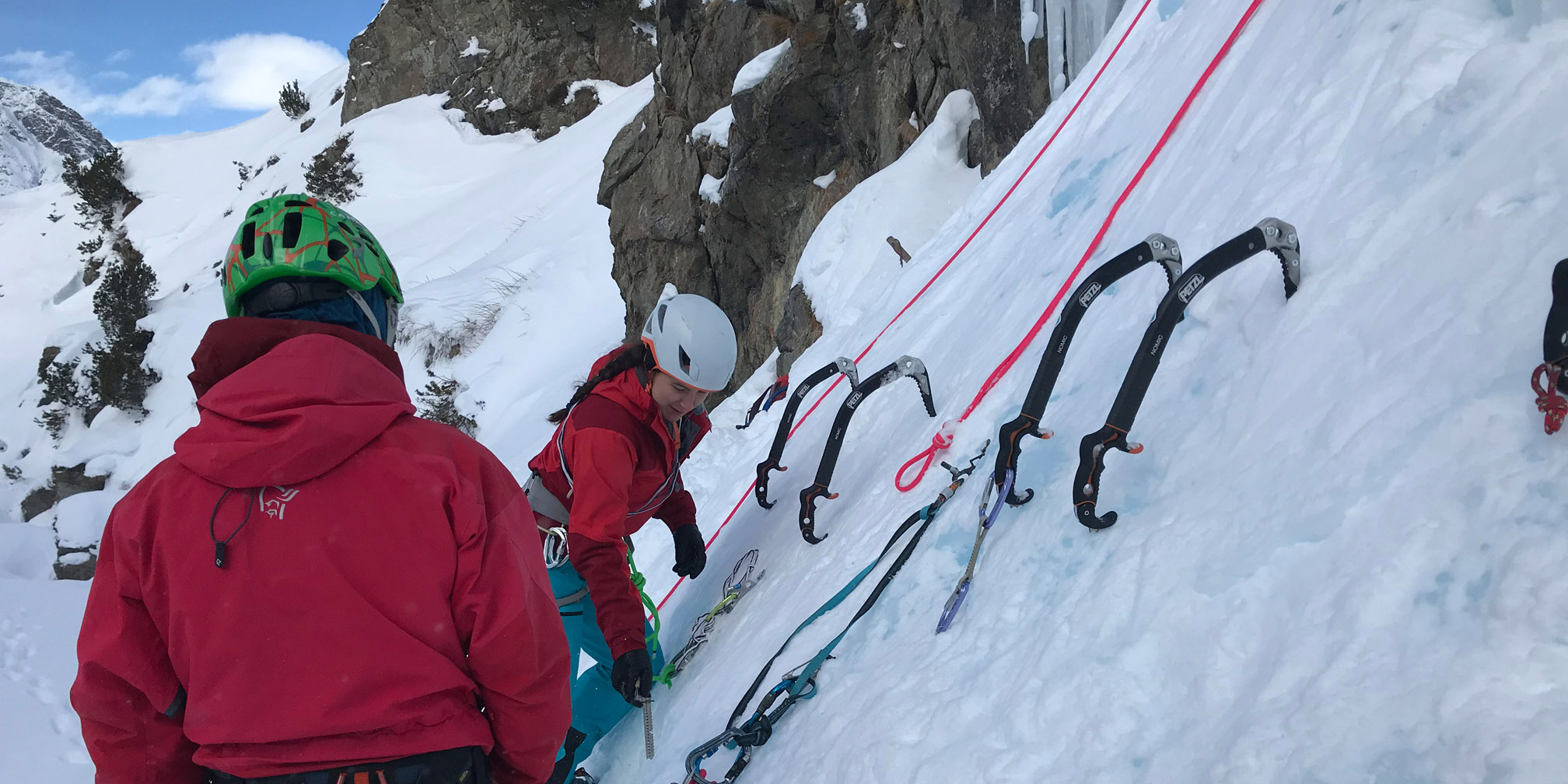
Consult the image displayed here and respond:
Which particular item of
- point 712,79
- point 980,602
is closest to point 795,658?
point 980,602

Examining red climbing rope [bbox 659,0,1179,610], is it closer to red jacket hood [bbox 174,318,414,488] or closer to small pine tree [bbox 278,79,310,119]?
red jacket hood [bbox 174,318,414,488]

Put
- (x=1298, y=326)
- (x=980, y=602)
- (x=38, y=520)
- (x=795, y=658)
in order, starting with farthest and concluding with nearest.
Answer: (x=38, y=520) < (x=795, y=658) < (x=980, y=602) < (x=1298, y=326)

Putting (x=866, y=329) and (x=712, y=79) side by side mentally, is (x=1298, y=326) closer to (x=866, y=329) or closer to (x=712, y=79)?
(x=866, y=329)

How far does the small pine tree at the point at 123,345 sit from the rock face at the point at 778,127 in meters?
14.5

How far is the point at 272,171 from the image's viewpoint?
26.9 meters

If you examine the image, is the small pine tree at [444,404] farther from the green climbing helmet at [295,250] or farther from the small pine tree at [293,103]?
the small pine tree at [293,103]

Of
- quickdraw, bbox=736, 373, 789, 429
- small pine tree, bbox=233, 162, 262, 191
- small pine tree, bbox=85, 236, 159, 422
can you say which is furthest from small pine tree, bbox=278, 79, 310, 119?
quickdraw, bbox=736, 373, 789, 429

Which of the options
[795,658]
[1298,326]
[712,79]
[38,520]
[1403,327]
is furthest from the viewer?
[38,520]

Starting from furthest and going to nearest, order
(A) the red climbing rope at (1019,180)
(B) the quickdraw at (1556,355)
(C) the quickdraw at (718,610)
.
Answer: (A) the red climbing rope at (1019,180) → (C) the quickdraw at (718,610) → (B) the quickdraw at (1556,355)

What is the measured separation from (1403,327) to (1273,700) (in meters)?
0.70

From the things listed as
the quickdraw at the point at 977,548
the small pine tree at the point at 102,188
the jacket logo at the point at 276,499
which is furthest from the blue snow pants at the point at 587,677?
the small pine tree at the point at 102,188

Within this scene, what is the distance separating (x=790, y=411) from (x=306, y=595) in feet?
7.35

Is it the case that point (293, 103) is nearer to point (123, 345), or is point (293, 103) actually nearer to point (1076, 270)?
point (123, 345)

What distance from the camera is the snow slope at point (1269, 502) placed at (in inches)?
43.9
